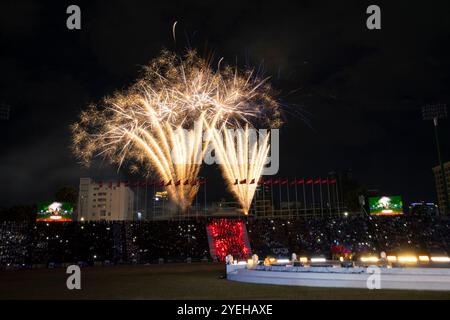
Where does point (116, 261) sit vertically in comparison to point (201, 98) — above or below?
below

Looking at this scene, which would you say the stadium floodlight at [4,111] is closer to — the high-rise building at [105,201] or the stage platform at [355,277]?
the stage platform at [355,277]

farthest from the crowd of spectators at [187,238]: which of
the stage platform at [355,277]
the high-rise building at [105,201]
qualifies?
the high-rise building at [105,201]

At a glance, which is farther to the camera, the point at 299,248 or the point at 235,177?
the point at 299,248

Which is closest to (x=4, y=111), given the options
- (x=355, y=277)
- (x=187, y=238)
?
(x=187, y=238)

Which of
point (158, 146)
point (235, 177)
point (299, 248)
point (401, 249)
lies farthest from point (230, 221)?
point (401, 249)

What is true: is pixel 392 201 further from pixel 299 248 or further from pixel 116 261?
pixel 116 261

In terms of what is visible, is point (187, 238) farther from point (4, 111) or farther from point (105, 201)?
point (105, 201)
